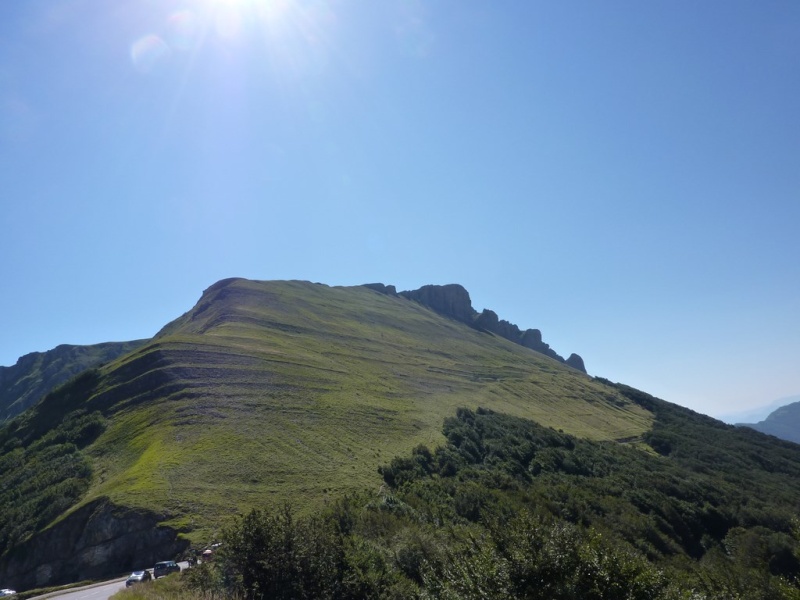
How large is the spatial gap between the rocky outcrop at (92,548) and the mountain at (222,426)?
12cm

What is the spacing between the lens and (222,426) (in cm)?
6391

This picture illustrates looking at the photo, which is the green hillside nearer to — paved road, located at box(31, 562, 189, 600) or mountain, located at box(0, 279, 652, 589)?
mountain, located at box(0, 279, 652, 589)

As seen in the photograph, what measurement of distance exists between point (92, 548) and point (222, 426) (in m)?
21.8

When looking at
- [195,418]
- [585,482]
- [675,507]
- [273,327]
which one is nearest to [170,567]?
[195,418]

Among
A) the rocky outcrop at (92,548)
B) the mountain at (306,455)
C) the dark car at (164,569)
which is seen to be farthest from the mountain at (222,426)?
the dark car at (164,569)

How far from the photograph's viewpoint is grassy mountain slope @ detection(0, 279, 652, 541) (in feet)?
168

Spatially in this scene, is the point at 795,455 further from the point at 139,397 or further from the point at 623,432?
the point at 139,397

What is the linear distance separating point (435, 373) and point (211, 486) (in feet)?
275

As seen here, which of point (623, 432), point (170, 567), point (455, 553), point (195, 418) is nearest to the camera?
point (455, 553)

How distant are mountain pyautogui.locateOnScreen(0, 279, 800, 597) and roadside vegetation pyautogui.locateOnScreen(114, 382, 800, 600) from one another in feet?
1.90

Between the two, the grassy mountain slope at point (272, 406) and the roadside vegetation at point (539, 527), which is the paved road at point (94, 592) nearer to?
the grassy mountain slope at point (272, 406)

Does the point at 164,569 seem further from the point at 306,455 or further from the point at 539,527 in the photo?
the point at 539,527

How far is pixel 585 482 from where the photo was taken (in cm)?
7144

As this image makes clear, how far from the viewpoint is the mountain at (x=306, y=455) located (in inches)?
1800
